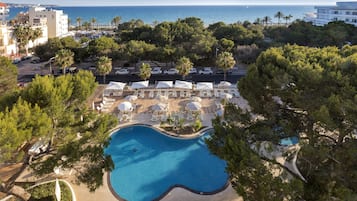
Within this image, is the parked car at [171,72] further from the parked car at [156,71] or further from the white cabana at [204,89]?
the white cabana at [204,89]

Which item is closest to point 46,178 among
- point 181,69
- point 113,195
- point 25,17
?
point 113,195

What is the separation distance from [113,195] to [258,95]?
7215 millimetres

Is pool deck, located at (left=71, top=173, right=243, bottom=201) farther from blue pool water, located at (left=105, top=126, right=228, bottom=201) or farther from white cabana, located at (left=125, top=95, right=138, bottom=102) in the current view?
white cabana, located at (left=125, top=95, right=138, bottom=102)

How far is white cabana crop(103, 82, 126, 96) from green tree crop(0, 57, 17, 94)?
6.81 m

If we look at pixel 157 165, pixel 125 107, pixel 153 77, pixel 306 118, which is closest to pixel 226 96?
pixel 125 107

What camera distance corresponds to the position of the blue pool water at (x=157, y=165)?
13664mm

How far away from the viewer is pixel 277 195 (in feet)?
27.6

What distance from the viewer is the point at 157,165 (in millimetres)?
15602

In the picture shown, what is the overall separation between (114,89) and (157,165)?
440 inches

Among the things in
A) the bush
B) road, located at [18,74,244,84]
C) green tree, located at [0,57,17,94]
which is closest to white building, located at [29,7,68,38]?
road, located at [18,74,244,84]

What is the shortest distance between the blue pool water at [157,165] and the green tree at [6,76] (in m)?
8.00

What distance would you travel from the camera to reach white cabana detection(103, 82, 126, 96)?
25.0 meters

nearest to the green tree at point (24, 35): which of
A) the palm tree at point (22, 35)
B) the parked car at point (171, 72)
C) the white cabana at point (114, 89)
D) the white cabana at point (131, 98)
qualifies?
the palm tree at point (22, 35)

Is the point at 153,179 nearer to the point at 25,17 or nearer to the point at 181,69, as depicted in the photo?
the point at 181,69
